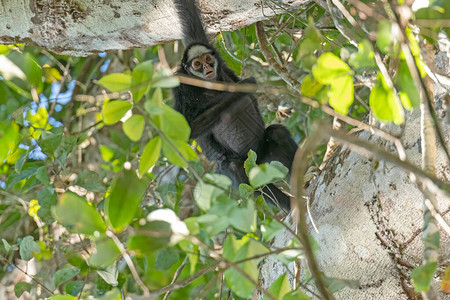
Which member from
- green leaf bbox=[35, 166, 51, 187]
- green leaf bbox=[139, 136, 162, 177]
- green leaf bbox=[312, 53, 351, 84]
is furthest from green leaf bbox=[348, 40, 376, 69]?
green leaf bbox=[35, 166, 51, 187]

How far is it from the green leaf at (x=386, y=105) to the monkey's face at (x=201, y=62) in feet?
7.00

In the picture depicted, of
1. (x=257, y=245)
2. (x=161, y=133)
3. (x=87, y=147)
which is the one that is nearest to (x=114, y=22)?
(x=161, y=133)

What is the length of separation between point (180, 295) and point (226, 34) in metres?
1.90

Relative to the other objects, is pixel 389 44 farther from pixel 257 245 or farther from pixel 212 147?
pixel 212 147

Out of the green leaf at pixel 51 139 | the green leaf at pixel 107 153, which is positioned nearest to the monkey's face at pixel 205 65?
the green leaf at pixel 107 153

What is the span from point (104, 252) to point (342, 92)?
0.72 meters

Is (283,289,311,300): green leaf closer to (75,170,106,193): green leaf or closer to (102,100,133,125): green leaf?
(102,100,133,125): green leaf

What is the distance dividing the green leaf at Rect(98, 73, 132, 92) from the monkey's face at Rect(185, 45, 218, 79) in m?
2.08

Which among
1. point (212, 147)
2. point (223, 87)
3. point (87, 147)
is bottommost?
point (87, 147)

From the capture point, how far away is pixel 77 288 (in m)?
2.62

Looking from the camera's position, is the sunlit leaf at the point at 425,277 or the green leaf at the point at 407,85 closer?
the sunlit leaf at the point at 425,277

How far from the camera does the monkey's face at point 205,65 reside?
3.44 metres

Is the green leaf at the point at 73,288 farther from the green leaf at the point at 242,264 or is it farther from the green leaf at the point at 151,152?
the green leaf at the point at 242,264

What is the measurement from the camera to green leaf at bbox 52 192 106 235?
126 cm
